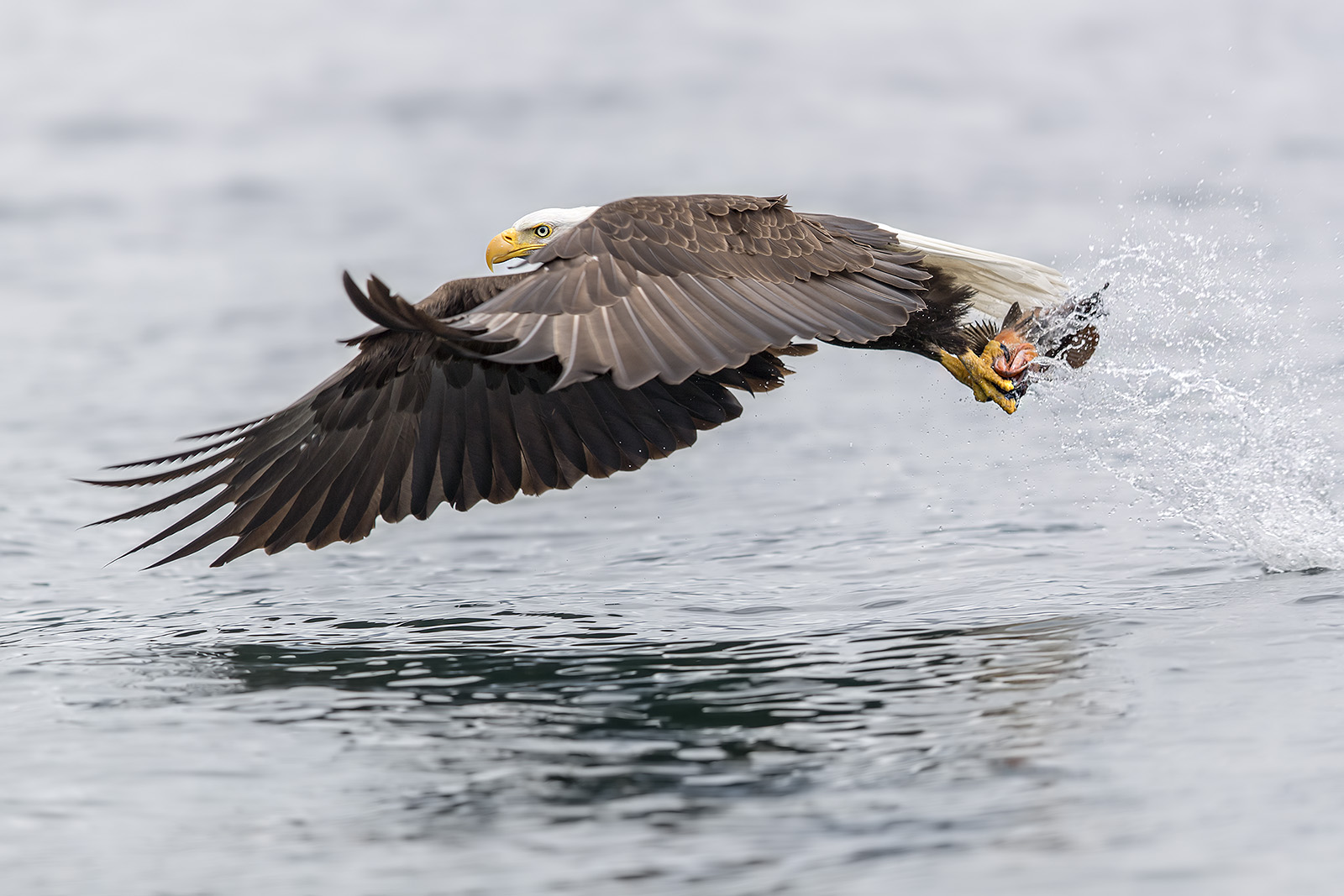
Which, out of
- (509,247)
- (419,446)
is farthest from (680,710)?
(509,247)

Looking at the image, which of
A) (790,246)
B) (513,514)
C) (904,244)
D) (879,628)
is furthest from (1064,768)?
(513,514)

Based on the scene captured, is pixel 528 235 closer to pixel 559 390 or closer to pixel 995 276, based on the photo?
pixel 559 390

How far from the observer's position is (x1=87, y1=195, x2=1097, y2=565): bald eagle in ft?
18.7

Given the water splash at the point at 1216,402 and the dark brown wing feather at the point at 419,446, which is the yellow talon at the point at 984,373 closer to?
the water splash at the point at 1216,402

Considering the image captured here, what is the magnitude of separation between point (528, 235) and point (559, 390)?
43.0 inches

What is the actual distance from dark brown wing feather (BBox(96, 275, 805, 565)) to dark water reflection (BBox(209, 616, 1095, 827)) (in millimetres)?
493

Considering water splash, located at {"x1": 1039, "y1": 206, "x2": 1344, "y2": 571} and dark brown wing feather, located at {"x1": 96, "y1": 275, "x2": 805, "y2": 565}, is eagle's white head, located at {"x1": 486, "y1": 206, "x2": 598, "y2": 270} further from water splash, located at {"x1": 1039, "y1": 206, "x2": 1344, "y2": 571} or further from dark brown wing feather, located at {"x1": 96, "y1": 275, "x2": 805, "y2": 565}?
water splash, located at {"x1": 1039, "y1": 206, "x2": 1344, "y2": 571}

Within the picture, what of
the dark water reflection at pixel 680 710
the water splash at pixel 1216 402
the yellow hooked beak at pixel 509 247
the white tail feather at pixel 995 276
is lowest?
the dark water reflection at pixel 680 710

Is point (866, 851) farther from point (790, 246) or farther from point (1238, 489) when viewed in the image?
point (1238, 489)

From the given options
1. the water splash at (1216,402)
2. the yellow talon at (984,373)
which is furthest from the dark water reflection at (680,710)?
the water splash at (1216,402)

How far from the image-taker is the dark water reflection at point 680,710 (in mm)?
4305

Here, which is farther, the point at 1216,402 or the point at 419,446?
the point at 1216,402

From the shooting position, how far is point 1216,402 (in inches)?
322

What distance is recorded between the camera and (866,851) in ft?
12.4
